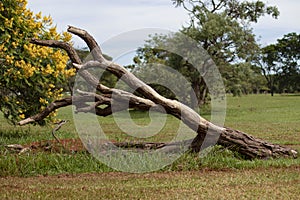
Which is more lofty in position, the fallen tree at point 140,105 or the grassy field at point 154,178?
the fallen tree at point 140,105

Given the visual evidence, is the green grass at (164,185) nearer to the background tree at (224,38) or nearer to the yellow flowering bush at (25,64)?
the yellow flowering bush at (25,64)

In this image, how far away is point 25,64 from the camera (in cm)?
1186

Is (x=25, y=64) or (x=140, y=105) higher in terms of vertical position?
(x=25, y=64)

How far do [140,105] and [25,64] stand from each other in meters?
3.99

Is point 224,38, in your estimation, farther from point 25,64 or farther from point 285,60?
point 285,60

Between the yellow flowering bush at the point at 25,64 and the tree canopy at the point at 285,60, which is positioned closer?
the yellow flowering bush at the point at 25,64

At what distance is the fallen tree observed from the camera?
8914mm

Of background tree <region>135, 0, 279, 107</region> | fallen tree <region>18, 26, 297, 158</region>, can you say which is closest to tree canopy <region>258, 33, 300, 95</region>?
background tree <region>135, 0, 279, 107</region>

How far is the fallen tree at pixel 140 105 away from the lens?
351 inches

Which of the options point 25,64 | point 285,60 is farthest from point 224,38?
point 285,60

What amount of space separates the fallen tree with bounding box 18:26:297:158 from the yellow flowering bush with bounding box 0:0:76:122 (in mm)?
2952

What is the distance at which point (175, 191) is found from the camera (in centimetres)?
636

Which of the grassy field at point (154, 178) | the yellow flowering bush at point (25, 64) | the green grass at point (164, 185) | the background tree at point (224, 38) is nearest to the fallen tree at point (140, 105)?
the grassy field at point (154, 178)

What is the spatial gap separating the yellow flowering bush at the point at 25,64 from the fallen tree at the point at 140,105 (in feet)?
9.68
